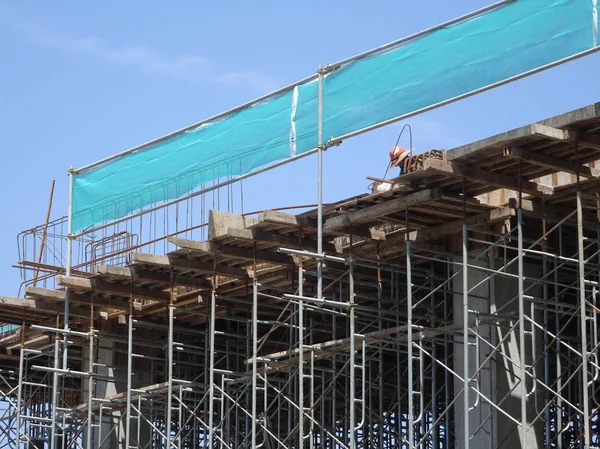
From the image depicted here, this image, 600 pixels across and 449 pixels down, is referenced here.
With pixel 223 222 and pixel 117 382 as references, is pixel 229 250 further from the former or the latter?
pixel 117 382

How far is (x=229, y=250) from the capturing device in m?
25.8

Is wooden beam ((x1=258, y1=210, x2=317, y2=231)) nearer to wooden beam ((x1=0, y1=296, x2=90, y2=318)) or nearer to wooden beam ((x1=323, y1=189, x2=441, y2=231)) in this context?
wooden beam ((x1=323, y1=189, x2=441, y2=231))

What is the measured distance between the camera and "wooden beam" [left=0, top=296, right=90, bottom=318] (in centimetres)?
2934

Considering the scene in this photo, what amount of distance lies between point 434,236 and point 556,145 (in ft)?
13.7

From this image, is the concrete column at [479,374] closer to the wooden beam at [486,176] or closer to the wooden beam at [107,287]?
the wooden beam at [486,176]

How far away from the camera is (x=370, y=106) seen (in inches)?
881

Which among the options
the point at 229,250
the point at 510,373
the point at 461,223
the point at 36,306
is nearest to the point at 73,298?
the point at 36,306

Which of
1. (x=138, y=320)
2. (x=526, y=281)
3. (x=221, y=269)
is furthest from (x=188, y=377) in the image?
(x=526, y=281)

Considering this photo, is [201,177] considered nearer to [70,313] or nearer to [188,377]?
[70,313]

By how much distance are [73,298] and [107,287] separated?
3.08ft

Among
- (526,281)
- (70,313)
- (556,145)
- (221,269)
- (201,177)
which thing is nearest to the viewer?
(556,145)

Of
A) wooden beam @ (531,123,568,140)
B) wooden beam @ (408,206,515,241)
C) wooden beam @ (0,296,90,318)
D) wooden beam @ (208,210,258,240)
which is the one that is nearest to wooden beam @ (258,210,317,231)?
wooden beam @ (208,210,258,240)

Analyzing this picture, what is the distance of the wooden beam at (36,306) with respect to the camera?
2934cm

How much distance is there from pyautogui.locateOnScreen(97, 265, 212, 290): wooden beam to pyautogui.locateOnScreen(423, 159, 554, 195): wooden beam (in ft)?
26.8
